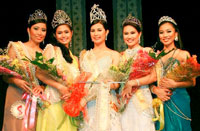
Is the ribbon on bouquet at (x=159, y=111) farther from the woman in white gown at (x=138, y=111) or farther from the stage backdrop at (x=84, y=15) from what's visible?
the stage backdrop at (x=84, y=15)

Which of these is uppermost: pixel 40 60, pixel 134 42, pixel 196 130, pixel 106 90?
pixel 134 42

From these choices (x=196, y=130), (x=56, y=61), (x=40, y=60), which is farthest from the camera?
(x=196, y=130)

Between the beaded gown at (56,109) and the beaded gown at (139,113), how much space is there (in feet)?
2.00

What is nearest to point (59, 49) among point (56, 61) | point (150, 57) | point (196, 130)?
point (56, 61)

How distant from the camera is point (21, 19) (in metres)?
5.06

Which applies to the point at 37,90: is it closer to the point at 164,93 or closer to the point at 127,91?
the point at 127,91

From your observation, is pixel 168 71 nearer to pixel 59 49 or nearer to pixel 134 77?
pixel 134 77

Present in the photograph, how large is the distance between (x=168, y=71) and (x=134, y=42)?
0.55 metres

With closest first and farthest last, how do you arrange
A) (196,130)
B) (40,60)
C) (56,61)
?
1. (40,60)
2. (56,61)
3. (196,130)

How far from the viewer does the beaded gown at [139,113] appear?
3.94 m

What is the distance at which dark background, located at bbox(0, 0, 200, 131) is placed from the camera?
15.8 ft

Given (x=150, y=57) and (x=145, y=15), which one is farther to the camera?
(x=145, y=15)

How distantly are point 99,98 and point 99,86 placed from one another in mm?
134

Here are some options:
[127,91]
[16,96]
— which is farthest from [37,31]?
[127,91]
